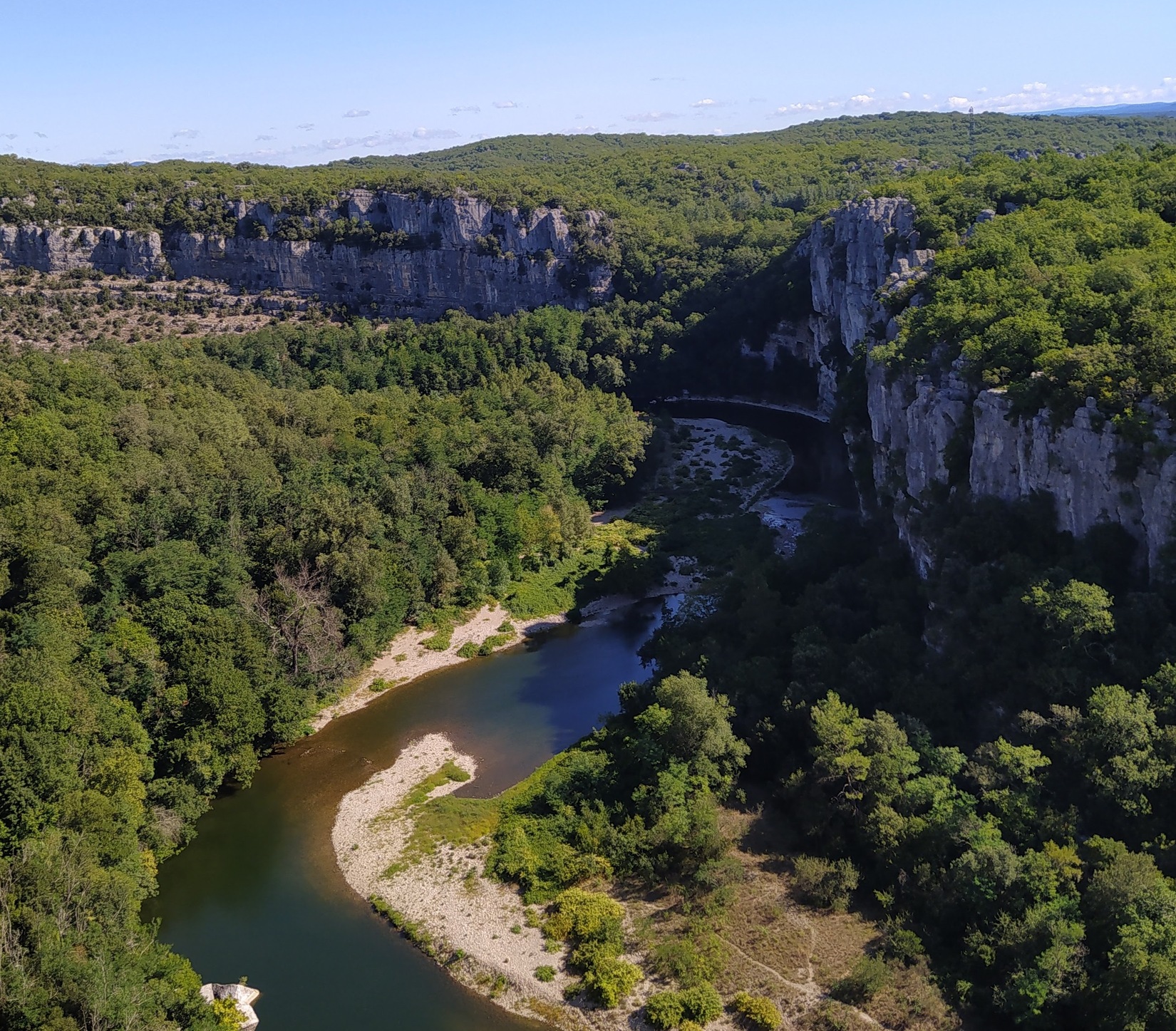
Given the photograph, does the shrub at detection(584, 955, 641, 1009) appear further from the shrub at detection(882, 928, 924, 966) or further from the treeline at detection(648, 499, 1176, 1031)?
the shrub at detection(882, 928, 924, 966)

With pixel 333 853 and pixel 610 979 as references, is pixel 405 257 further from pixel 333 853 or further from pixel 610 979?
pixel 610 979

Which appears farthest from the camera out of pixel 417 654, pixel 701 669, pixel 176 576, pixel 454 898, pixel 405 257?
pixel 405 257

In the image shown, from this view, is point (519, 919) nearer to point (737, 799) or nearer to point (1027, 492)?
point (737, 799)

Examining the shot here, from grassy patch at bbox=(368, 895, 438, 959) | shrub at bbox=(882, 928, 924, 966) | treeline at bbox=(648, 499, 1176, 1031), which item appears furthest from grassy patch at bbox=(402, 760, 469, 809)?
shrub at bbox=(882, 928, 924, 966)

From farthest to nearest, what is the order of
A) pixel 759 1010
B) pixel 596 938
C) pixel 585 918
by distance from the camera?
pixel 585 918 < pixel 596 938 < pixel 759 1010

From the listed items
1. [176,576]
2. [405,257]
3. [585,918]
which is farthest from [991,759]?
[405,257]

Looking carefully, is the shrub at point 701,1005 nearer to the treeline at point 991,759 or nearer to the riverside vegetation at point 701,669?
the riverside vegetation at point 701,669

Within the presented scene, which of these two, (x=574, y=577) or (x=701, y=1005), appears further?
(x=574, y=577)
